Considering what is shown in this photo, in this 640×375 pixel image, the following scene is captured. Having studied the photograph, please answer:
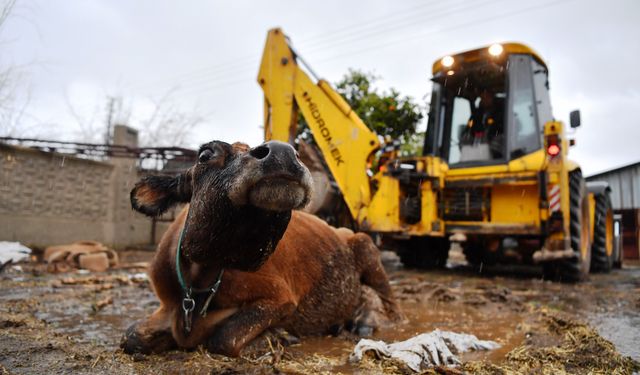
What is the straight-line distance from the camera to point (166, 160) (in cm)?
1176

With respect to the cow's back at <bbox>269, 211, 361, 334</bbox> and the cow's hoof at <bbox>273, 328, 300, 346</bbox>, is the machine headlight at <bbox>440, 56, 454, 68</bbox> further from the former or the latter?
the cow's hoof at <bbox>273, 328, 300, 346</bbox>

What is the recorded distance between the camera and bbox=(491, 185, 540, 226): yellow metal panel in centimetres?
663

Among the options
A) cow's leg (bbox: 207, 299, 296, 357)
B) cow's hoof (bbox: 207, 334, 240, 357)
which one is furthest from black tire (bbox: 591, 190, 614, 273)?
cow's hoof (bbox: 207, 334, 240, 357)

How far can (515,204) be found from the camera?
6.79 m

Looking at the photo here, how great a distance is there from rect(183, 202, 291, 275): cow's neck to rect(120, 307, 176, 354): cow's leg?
1.99 feet

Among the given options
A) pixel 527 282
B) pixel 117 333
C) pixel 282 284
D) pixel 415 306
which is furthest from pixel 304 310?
pixel 527 282

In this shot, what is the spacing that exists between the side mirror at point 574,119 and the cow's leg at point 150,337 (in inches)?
233

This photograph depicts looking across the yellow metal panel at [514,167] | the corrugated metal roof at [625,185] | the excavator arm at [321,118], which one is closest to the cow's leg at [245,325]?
the excavator arm at [321,118]

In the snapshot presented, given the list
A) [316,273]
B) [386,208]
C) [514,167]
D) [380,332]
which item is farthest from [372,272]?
[514,167]

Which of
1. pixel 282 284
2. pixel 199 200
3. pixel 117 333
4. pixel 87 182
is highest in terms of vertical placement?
pixel 87 182

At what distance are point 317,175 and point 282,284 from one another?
5.29 m

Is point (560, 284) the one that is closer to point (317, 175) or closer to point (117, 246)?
point (317, 175)

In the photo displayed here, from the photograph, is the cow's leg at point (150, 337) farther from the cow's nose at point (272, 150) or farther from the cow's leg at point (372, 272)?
the cow's leg at point (372, 272)

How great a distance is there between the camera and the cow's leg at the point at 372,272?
13.0 ft
